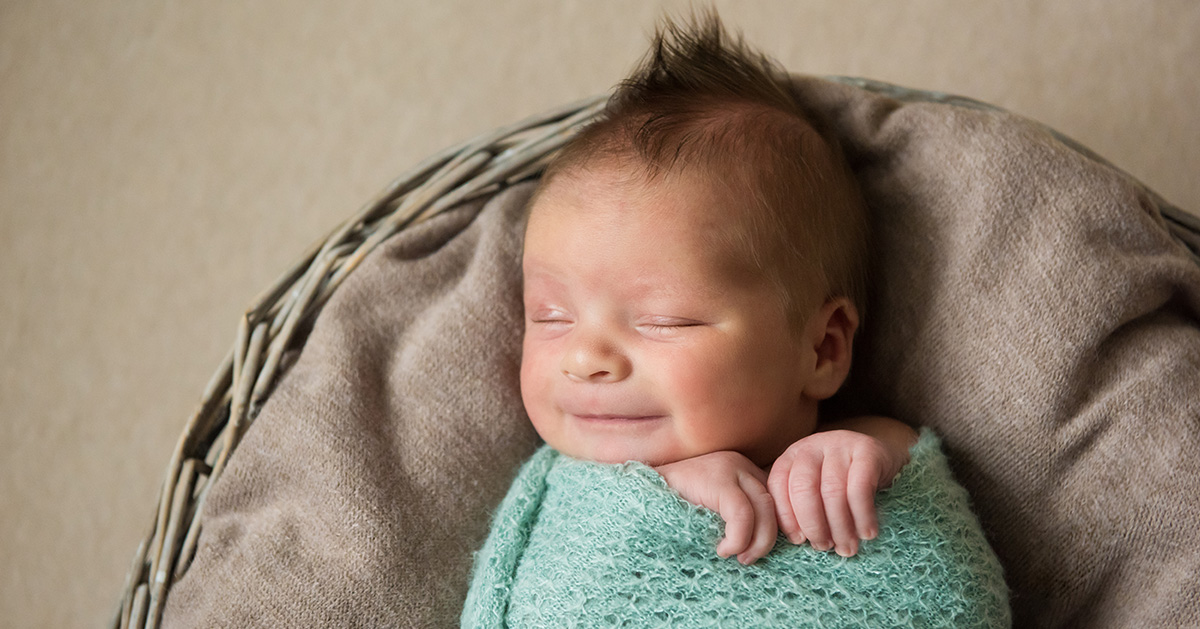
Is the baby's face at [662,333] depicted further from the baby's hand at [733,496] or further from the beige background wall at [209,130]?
the beige background wall at [209,130]

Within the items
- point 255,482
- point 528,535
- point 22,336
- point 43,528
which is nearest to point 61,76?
point 22,336

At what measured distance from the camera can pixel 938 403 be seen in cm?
107

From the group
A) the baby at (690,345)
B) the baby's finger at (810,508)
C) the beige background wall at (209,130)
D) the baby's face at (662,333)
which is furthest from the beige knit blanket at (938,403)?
the beige background wall at (209,130)

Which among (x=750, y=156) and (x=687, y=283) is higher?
(x=750, y=156)

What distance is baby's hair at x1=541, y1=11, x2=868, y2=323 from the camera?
95cm

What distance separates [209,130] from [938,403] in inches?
53.5

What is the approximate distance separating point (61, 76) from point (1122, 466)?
1.81m

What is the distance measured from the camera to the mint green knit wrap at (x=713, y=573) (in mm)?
825

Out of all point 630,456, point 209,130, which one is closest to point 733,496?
point 630,456

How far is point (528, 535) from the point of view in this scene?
956mm

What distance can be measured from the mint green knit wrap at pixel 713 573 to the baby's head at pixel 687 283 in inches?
3.4

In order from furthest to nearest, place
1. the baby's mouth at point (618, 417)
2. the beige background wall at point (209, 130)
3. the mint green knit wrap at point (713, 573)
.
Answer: the beige background wall at point (209, 130) < the baby's mouth at point (618, 417) < the mint green knit wrap at point (713, 573)

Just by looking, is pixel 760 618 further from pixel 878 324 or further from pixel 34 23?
pixel 34 23

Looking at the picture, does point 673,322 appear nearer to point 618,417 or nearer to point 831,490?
point 618,417
